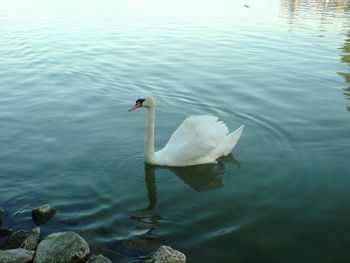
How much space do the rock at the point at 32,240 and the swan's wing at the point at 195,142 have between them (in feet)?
12.2

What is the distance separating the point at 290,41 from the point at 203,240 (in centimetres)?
2183

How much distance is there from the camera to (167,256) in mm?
6805

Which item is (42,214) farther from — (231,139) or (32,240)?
(231,139)

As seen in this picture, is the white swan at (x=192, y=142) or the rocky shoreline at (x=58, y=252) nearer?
the rocky shoreline at (x=58, y=252)

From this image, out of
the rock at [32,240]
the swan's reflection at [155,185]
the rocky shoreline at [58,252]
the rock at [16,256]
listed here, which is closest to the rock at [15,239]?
the rocky shoreline at [58,252]

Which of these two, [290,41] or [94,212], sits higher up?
[94,212]

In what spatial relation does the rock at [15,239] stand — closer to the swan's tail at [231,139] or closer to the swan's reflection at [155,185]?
the swan's reflection at [155,185]

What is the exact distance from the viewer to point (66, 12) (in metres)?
41.8

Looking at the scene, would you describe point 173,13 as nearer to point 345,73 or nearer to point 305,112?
point 345,73

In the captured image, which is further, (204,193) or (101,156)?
(101,156)

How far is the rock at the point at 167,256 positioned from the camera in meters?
6.77

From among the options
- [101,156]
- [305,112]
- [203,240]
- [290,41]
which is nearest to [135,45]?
[290,41]

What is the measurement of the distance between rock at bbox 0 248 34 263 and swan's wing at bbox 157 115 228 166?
4.21 m

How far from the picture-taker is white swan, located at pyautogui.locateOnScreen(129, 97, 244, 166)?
402 inches
